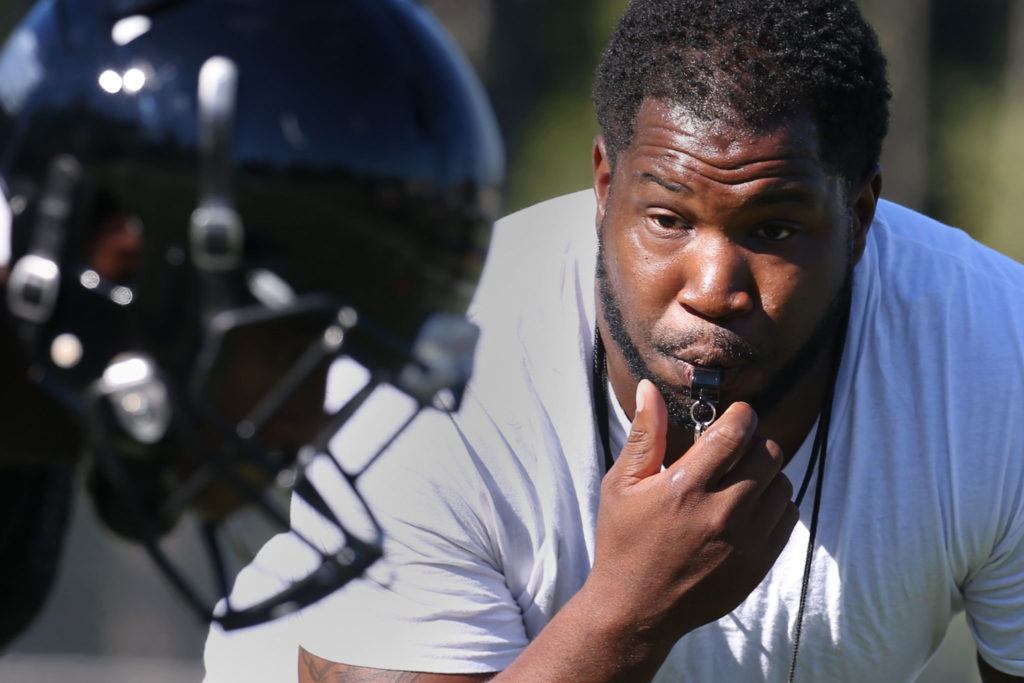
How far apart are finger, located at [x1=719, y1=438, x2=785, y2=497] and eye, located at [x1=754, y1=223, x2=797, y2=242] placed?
335 millimetres

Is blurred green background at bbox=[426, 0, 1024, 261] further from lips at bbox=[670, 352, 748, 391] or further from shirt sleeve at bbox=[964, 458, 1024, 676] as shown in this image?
lips at bbox=[670, 352, 748, 391]

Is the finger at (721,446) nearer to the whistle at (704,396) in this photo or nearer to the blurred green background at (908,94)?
the whistle at (704,396)

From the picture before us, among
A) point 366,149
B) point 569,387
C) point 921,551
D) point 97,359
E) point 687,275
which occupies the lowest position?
point 921,551

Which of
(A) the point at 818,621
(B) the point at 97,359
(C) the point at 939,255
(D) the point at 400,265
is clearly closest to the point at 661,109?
(C) the point at 939,255

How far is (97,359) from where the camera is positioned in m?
1.51

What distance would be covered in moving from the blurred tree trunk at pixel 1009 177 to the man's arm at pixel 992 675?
9919mm

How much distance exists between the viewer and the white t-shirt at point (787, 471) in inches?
111

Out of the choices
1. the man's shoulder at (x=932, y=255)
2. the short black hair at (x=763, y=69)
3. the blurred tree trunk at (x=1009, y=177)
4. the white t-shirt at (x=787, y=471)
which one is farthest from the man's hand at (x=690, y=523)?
Answer: the blurred tree trunk at (x=1009, y=177)

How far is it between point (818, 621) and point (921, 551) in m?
0.22

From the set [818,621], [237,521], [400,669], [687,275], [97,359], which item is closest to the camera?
[97,359]

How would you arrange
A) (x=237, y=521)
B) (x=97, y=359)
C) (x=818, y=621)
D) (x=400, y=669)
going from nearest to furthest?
(x=97, y=359) < (x=237, y=521) < (x=400, y=669) < (x=818, y=621)

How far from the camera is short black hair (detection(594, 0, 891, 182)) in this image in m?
2.65

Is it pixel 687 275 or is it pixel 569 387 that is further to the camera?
pixel 569 387

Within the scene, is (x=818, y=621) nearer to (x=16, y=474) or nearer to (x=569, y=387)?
(x=569, y=387)
